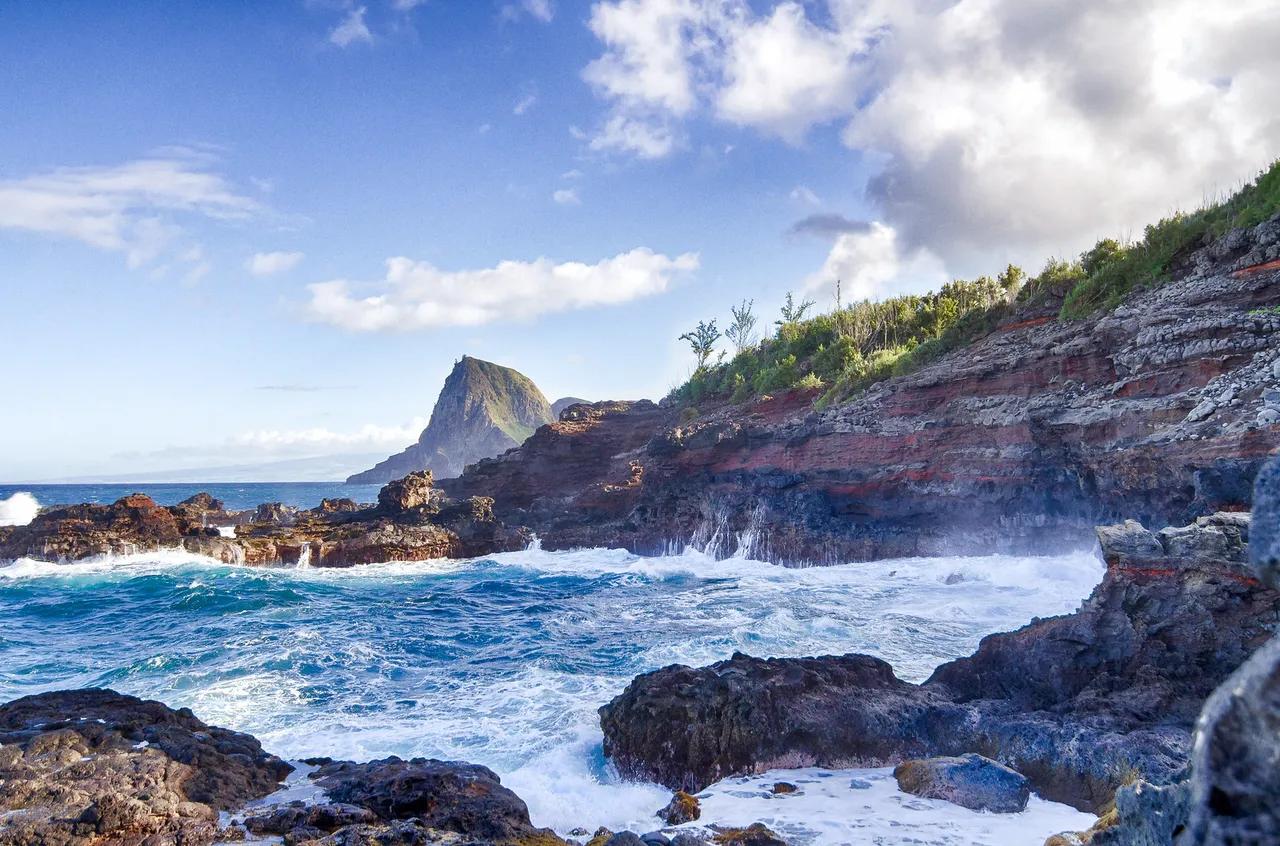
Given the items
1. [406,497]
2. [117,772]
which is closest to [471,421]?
[406,497]

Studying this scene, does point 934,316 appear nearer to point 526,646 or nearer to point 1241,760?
point 526,646

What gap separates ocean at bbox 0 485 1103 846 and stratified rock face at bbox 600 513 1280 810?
0.38 metres

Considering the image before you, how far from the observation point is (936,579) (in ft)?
57.9

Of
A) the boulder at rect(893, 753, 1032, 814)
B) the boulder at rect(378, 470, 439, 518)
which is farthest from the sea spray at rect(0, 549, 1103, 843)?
the boulder at rect(378, 470, 439, 518)

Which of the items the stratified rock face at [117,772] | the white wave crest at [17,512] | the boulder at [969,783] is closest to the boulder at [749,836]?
the boulder at [969,783]

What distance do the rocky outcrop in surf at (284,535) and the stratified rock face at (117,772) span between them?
20326mm

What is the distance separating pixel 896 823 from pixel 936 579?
1261 cm

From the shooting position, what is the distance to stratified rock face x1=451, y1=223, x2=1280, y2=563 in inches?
541

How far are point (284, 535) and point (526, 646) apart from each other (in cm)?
1919

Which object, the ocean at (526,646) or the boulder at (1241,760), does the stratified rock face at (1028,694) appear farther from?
the boulder at (1241,760)

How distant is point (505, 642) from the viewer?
14453 millimetres

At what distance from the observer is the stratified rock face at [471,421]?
140m

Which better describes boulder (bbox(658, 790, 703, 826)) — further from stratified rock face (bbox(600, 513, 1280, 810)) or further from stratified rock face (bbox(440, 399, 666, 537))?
stratified rock face (bbox(440, 399, 666, 537))

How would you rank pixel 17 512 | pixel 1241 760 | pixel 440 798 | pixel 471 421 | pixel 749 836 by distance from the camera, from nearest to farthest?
pixel 1241 760, pixel 749 836, pixel 440 798, pixel 17 512, pixel 471 421
